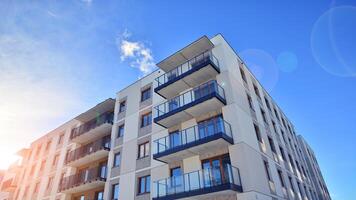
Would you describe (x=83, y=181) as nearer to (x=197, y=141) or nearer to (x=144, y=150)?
(x=144, y=150)

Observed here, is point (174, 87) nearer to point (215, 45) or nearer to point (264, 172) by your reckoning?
point (215, 45)

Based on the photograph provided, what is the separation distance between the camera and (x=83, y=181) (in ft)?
74.4

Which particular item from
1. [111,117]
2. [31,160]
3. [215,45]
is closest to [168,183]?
[215,45]

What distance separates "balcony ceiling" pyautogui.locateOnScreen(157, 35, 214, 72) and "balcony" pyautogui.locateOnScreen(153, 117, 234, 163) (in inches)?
245

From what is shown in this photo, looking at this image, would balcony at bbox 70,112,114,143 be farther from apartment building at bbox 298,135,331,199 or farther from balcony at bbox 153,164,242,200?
apartment building at bbox 298,135,331,199

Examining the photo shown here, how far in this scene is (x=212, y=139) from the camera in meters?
13.4

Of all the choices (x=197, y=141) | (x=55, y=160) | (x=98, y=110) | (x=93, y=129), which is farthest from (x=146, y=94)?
(x=55, y=160)

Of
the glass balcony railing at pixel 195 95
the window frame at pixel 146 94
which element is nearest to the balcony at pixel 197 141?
the glass balcony railing at pixel 195 95

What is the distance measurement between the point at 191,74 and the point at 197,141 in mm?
5152

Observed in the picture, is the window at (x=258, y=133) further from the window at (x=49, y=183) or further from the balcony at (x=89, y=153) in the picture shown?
the window at (x=49, y=183)

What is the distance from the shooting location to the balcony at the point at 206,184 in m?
12.0

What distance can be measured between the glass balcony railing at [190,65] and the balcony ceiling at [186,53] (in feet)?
1.83

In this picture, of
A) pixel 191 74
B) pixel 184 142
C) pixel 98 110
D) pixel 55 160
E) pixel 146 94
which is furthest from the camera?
pixel 55 160

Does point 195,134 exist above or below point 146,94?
below
